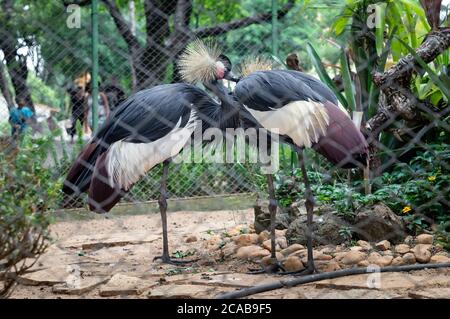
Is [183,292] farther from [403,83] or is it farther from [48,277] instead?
[403,83]

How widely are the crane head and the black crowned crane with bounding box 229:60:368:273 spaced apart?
0.41 metres

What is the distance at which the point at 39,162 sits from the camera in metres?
2.23

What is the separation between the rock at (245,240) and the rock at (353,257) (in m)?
0.66

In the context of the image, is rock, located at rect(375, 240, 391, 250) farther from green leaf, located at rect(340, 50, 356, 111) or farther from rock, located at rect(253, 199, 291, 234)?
green leaf, located at rect(340, 50, 356, 111)

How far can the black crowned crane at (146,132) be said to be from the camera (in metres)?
3.20

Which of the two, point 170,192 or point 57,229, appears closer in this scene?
point 57,229

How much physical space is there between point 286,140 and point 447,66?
1.33 meters

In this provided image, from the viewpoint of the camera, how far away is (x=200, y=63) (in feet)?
10.9

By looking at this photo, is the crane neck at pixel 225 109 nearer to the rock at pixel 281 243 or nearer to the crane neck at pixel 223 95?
the crane neck at pixel 223 95

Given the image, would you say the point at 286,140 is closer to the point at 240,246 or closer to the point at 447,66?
the point at 240,246

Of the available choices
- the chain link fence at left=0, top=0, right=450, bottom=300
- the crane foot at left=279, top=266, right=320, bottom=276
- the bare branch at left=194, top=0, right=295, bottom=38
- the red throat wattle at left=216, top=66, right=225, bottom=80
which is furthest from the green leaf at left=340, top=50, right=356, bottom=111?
the bare branch at left=194, top=0, right=295, bottom=38

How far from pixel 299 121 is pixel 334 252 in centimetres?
72

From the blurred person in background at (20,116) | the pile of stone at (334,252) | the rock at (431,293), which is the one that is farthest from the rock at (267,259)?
the blurred person in background at (20,116)
